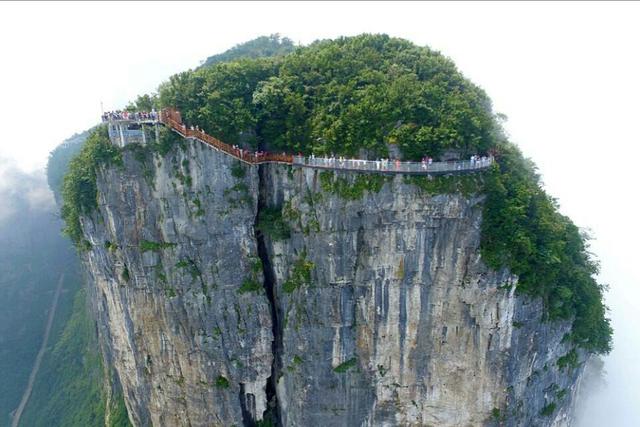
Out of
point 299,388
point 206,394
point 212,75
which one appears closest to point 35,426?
point 206,394

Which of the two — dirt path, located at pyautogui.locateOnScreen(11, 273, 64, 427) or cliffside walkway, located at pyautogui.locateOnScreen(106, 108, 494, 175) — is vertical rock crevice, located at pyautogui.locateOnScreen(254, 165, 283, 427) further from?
dirt path, located at pyautogui.locateOnScreen(11, 273, 64, 427)

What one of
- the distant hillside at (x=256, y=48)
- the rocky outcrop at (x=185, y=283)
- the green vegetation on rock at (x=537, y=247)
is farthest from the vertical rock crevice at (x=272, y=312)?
the distant hillside at (x=256, y=48)

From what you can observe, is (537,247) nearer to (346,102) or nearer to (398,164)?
(398,164)

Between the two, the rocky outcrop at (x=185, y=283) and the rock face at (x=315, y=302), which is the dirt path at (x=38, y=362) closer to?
the rocky outcrop at (x=185, y=283)

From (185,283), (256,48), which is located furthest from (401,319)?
(256,48)

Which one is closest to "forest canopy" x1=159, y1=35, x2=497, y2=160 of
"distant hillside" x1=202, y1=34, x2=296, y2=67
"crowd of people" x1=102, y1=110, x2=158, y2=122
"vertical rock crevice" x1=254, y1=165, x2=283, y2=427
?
"crowd of people" x1=102, y1=110, x2=158, y2=122

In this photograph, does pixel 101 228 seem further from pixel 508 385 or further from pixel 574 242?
pixel 574 242

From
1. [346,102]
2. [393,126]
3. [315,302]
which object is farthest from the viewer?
[315,302]
